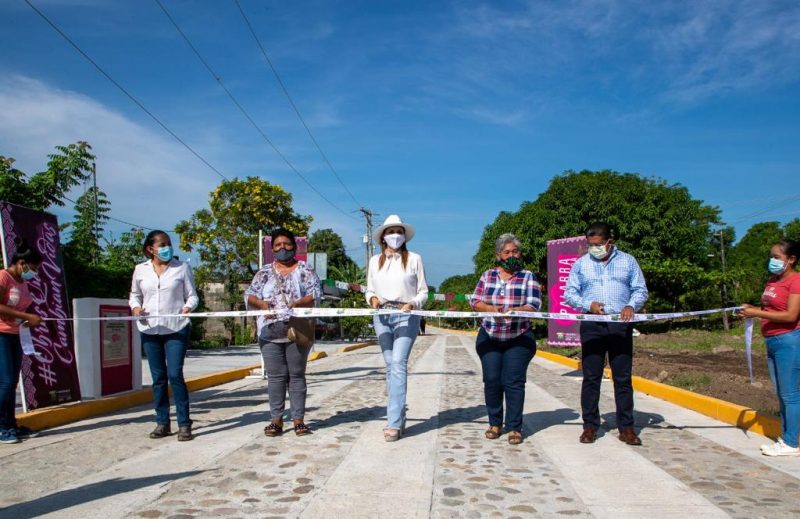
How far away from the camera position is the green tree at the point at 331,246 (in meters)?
65.3

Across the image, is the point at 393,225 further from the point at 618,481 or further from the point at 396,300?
the point at 618,481

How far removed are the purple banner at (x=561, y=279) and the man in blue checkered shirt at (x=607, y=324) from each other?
20.4 ft

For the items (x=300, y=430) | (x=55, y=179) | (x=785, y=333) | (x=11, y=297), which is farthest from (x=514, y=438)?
(x=55, y=179)

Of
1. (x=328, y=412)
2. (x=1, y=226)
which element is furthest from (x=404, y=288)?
(x=1, y=226)

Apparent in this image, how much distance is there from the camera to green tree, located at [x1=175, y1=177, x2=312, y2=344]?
31344 mm

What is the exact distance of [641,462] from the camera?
4.64 metres

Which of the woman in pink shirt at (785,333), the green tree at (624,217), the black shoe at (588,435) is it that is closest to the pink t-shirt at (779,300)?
the woman in pink shirt at (785,333)

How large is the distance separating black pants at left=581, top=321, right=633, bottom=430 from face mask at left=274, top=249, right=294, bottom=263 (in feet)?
9.03

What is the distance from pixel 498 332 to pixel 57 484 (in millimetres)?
3555

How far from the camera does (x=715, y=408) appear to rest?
668 cm

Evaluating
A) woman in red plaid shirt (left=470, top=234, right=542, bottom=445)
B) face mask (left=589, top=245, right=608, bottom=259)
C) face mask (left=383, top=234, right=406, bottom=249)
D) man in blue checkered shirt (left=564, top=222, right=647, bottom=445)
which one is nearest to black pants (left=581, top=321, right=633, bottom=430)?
man in blue checkered shirt (left=564, top=222, right=647, bottom=445)

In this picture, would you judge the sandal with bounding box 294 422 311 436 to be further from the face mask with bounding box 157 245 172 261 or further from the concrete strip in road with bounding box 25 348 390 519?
the face mask with bounding box 157 245 172 261

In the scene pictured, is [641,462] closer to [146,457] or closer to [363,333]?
[146,457]

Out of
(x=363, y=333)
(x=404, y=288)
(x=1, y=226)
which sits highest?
(x=1, y=226)
